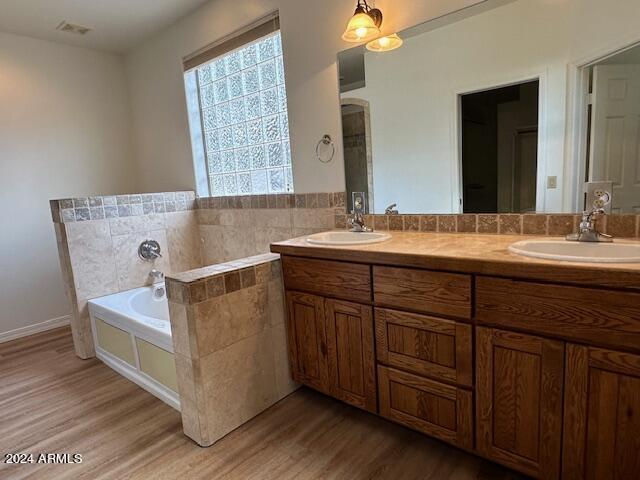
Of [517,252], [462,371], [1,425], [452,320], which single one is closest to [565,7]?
[517,252]

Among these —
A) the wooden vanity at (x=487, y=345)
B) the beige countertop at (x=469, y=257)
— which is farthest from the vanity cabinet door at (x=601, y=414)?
the beige countertop at (x=469, y=257)

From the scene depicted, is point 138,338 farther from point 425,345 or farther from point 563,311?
point 563,311

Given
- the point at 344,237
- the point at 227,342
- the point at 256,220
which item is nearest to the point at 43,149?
the point at 256,220

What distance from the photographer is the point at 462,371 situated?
1389 mm

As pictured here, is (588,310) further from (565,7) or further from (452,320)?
(565,7)

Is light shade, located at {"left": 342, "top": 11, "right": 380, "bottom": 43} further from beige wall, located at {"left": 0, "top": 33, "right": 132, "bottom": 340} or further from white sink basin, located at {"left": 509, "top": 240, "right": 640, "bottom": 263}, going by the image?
beige wall, located at {"left": 0, "top": 33, "right": 132, "bottom": 340}

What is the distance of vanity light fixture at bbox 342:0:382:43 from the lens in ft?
5.77

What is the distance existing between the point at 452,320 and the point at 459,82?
1.14 metres

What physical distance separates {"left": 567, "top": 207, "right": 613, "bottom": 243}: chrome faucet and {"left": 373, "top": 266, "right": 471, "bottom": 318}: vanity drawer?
20.2 inches

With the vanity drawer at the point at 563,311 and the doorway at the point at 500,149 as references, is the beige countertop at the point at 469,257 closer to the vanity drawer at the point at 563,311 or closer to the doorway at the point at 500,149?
the vanity drawer at the point at 563,311

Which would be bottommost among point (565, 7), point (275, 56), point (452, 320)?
point (452, 320)

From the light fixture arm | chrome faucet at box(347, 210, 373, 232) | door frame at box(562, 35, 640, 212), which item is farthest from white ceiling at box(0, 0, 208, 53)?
door frame at box(562, 35, 640, 212)

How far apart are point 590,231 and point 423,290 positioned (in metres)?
0.66

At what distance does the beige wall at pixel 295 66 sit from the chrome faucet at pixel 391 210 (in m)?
0.34
